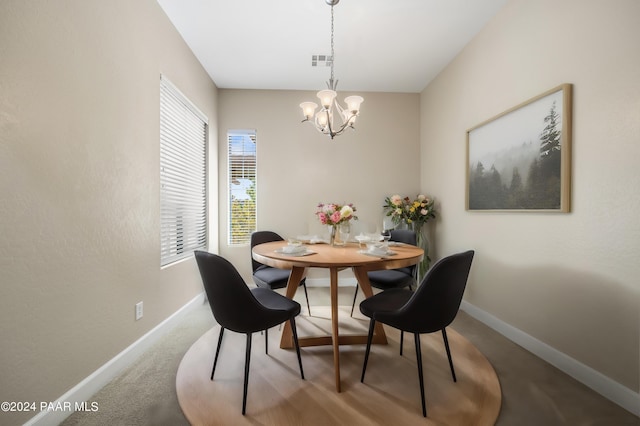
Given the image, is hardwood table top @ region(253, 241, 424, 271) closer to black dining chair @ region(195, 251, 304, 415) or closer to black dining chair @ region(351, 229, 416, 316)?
black dining chair @ region(195, 251, 304, 415)

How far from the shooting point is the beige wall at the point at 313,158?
3621 millimetres

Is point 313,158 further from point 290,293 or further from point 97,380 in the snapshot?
point 97,380

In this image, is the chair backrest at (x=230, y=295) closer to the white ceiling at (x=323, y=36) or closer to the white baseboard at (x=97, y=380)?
the white baseboard at (x=97, y=380)

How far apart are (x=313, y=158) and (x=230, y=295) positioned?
8.72ft

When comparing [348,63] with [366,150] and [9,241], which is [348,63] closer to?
[366,150]

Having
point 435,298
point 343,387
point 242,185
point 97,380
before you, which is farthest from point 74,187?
point 242,185

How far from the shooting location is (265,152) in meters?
3.63

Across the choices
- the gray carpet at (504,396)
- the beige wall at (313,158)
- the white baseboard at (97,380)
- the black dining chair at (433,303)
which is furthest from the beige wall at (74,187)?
the black dining chair at (433,303)

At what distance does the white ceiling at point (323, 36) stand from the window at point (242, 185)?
79cm

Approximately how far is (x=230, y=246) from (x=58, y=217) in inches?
92.0

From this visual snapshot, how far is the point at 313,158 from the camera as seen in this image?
12.1 feet

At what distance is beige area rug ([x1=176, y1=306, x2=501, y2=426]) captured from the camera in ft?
4.41

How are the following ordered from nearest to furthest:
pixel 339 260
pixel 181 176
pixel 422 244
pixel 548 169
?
pixel 339 260, pixel 548 169, pixel 181 176, pixel 422 244

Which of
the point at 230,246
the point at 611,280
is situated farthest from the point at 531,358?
the point at 230,246
